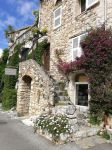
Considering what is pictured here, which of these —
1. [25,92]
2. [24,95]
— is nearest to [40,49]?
[25,92]

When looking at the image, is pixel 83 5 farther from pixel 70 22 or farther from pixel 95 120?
pixel 95 120

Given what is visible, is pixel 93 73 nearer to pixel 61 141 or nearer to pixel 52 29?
pixel 61 141

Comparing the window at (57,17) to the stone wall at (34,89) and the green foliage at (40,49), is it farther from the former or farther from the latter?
the stone wall at (34,89)

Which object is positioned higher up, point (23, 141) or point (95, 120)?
point (95, 120)

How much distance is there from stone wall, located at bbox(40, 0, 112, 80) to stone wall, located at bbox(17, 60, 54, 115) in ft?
5.58

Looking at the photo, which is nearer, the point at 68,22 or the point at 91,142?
the point at 91,142

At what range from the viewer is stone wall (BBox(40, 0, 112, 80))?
34.8ft

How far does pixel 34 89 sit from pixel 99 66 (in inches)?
180

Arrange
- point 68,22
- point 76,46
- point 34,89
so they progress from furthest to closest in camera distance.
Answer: point 68,22
point 34,89
point 76,46

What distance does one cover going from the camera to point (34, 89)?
12.2m

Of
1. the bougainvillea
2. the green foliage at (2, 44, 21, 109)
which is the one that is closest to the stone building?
the bougainvillea

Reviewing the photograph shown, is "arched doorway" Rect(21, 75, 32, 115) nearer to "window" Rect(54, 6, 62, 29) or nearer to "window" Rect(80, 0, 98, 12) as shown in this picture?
"window" Rect(54, 6, 62, 29)

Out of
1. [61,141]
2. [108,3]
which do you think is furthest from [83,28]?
[61,141]

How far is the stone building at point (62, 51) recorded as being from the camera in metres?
10.7
